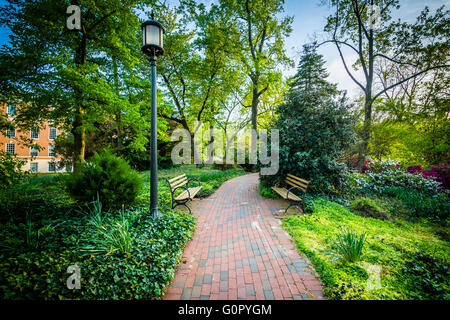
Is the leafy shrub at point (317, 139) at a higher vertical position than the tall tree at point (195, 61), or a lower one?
lower

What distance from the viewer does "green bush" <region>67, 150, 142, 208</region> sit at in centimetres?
382

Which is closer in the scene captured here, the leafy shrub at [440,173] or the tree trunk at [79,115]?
the tree trunk at [79,115]

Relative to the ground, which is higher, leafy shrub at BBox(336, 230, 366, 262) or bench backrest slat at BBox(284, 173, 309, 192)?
bench backrest slat at BBox(284, 173, 309, 192)

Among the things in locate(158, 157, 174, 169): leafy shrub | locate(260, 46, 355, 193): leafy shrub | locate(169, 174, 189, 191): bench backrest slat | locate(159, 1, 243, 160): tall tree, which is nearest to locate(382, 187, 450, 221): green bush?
locate(260, 46, 355, 193): leafy shrub

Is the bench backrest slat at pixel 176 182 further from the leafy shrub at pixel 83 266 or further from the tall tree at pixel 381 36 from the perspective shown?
the tall tree at pixel 381 36

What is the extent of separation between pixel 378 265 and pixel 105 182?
5404 mm

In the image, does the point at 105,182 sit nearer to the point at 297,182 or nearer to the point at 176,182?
the point at 176,182

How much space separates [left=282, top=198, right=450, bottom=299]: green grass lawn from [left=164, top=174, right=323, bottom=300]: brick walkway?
0.77ft

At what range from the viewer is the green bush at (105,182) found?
382 cm

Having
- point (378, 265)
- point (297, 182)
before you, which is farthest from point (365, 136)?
point (378, 265)

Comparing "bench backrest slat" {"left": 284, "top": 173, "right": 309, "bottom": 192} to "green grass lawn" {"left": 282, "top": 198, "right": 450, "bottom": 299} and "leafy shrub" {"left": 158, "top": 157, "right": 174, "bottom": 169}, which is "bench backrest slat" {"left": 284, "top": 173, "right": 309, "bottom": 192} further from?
"leafy shrub" {"left": 158, "top": 157, "right": 174, "bottom": 169}

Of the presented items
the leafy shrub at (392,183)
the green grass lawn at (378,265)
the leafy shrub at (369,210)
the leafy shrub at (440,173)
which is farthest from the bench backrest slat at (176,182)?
the leafy shrub at (440,173)
